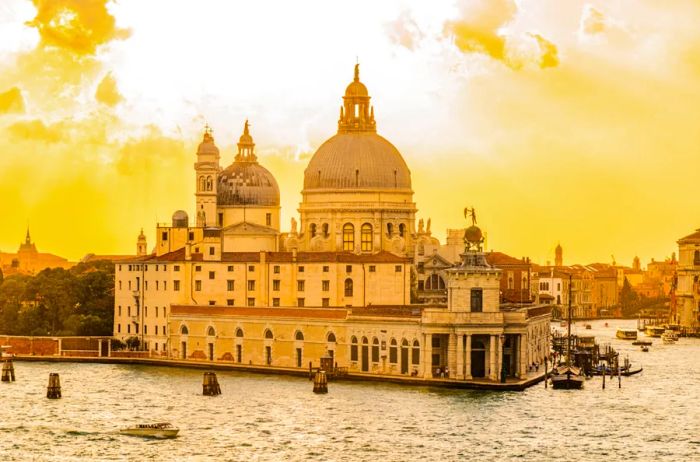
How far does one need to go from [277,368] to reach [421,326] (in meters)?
8.93

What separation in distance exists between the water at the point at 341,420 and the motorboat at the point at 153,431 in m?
0.44

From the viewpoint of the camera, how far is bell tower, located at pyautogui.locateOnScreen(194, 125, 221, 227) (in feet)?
346

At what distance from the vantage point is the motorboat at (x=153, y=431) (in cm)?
6419

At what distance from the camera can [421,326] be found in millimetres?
80000

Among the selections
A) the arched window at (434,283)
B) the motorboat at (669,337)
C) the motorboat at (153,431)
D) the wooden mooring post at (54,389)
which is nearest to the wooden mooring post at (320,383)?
the wooden mooring post at (54,389)

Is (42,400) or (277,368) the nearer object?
(42,400)

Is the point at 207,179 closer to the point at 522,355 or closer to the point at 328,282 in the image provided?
the point at 328,282

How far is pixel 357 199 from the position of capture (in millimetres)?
106438

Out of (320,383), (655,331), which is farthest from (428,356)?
(655,331)

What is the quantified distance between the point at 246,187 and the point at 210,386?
32.9 meters

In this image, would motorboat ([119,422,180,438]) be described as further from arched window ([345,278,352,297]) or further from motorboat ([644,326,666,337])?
motorboat ([644,326,666,337])

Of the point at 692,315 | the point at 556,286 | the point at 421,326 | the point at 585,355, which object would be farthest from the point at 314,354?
the point at 556,286

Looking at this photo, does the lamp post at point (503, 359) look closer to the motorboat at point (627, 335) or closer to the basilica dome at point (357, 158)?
the basilica dome at point (357, 158)

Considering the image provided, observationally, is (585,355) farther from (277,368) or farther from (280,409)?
(280,409)
